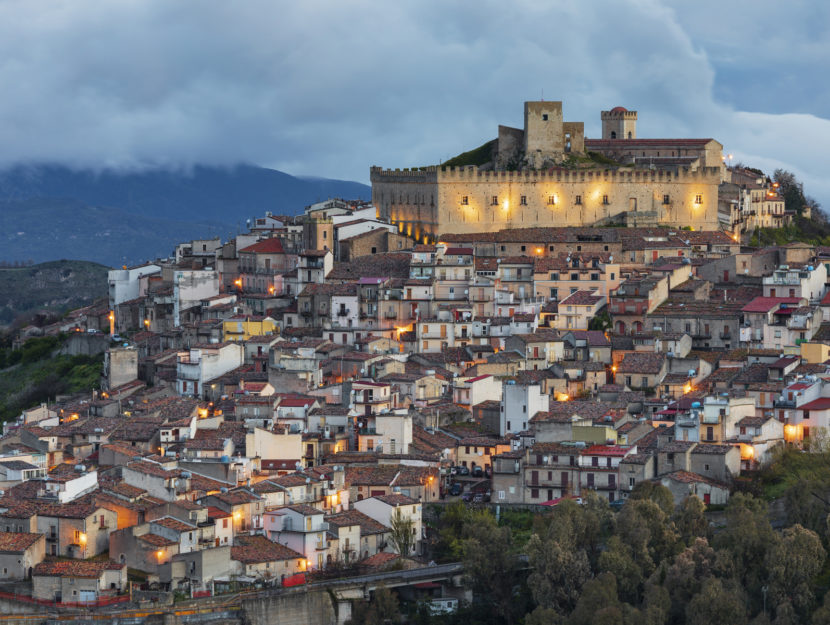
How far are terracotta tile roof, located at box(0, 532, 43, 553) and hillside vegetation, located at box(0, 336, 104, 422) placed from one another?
19.2m

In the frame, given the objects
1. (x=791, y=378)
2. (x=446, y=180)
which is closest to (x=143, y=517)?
(x=791, y=378)

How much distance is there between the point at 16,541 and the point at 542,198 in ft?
113

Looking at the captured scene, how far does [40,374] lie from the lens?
69688 millimetres

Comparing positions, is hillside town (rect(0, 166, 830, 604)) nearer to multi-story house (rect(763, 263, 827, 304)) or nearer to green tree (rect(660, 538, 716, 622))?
multi-story house (rect(763, 263, 827, 304))

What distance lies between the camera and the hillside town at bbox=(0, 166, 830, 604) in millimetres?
43906

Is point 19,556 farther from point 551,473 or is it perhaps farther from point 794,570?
point 794,570

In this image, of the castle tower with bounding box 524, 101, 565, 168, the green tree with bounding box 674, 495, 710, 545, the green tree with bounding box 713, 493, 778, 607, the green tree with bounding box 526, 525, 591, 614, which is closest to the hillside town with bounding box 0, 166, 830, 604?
the green tree with bounding box 674, 495, 710, 545

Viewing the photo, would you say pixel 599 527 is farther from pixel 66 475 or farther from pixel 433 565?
pixel 66 475

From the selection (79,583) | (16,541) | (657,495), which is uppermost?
(657,495)

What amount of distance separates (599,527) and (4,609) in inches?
542

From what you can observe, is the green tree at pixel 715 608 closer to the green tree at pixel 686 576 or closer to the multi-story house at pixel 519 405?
the green tree at pixel 686 576

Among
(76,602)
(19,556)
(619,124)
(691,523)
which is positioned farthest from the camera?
(619,124)

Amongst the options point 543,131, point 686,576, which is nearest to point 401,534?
point 686,576

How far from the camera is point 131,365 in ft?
200
